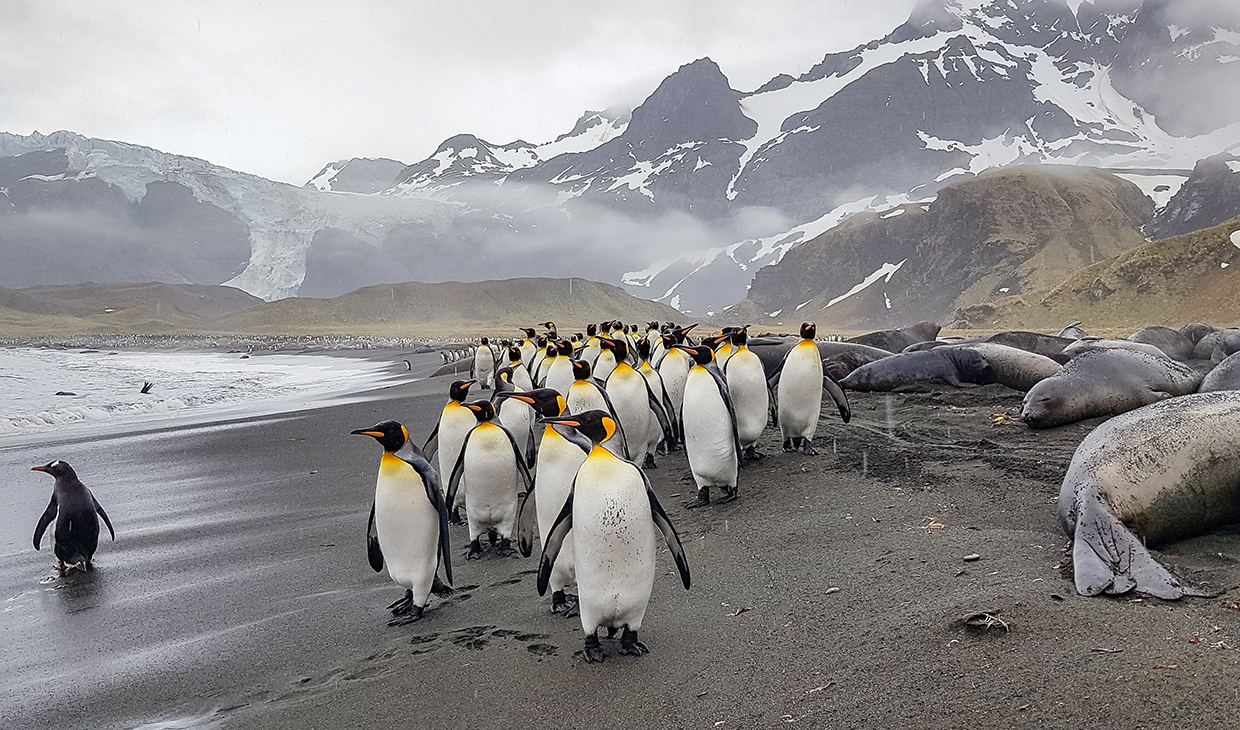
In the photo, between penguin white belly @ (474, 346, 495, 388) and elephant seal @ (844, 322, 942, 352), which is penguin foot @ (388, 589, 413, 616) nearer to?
penguin white belly @ (474, 346, 495, 388)

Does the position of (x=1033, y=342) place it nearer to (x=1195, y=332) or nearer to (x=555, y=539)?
(x=1195, y=332)

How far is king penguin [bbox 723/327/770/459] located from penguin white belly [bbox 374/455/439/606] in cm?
355

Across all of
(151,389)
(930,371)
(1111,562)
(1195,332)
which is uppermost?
(151,389)

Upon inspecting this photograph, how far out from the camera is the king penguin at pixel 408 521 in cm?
446

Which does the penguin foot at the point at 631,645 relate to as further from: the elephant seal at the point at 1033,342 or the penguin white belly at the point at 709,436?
the elephant seal at the point at 1033,342

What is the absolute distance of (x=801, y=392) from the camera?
7.62 metres

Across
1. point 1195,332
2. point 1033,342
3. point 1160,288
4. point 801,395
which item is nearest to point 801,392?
point 801,395

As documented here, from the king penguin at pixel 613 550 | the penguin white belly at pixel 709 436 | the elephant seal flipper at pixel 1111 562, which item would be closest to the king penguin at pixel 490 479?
the penguin white belly at pixel 709 436

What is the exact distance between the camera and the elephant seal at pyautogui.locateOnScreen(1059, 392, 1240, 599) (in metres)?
3.77

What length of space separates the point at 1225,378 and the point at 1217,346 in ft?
25.2

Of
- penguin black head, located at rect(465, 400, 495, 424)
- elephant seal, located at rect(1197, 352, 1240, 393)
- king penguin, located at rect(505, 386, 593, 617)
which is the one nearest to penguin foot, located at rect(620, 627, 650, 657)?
king penguin, located at rect(505, 386, 593, 617)

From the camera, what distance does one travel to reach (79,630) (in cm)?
451

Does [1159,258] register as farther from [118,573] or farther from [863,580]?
[118,573]

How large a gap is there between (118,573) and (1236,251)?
3330cm
